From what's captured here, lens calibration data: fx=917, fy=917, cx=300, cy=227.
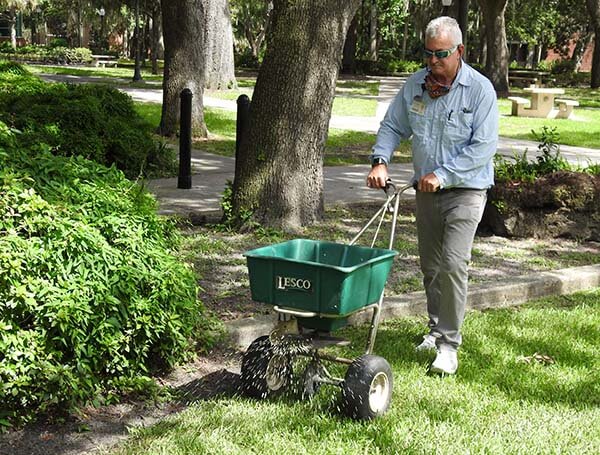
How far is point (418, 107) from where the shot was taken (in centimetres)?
538

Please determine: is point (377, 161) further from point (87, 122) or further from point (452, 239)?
point (87, 122)

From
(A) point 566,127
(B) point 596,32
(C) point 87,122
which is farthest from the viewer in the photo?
(B) point 596,32

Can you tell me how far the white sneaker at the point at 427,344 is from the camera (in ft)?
19.0

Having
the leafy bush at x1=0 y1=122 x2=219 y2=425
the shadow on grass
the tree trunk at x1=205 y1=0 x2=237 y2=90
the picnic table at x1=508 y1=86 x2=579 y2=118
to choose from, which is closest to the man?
the shadow on grass

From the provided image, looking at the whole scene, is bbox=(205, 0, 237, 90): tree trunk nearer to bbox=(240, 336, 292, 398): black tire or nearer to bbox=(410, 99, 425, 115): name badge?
bbox=(410, 99, 425, 115): name badge

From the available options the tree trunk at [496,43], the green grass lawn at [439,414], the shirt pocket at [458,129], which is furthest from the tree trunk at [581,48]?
the shirt pocket at [458,129]

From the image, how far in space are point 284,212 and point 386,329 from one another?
106 inches

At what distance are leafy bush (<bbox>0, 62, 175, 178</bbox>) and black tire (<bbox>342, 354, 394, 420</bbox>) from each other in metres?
6.58

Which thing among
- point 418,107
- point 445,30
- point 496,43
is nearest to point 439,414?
point 418,107

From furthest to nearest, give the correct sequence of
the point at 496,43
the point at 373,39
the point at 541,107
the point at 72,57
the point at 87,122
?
the point at 373,39 < the point at 72,57 < the point at 496,43 < the point at 541,107 < the point at 87,122

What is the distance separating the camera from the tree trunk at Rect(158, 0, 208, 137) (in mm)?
15828

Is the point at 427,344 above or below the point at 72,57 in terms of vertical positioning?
below

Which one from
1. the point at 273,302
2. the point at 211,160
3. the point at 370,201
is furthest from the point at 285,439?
the point at 211,160

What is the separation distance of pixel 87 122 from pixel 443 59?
24.7 ft
